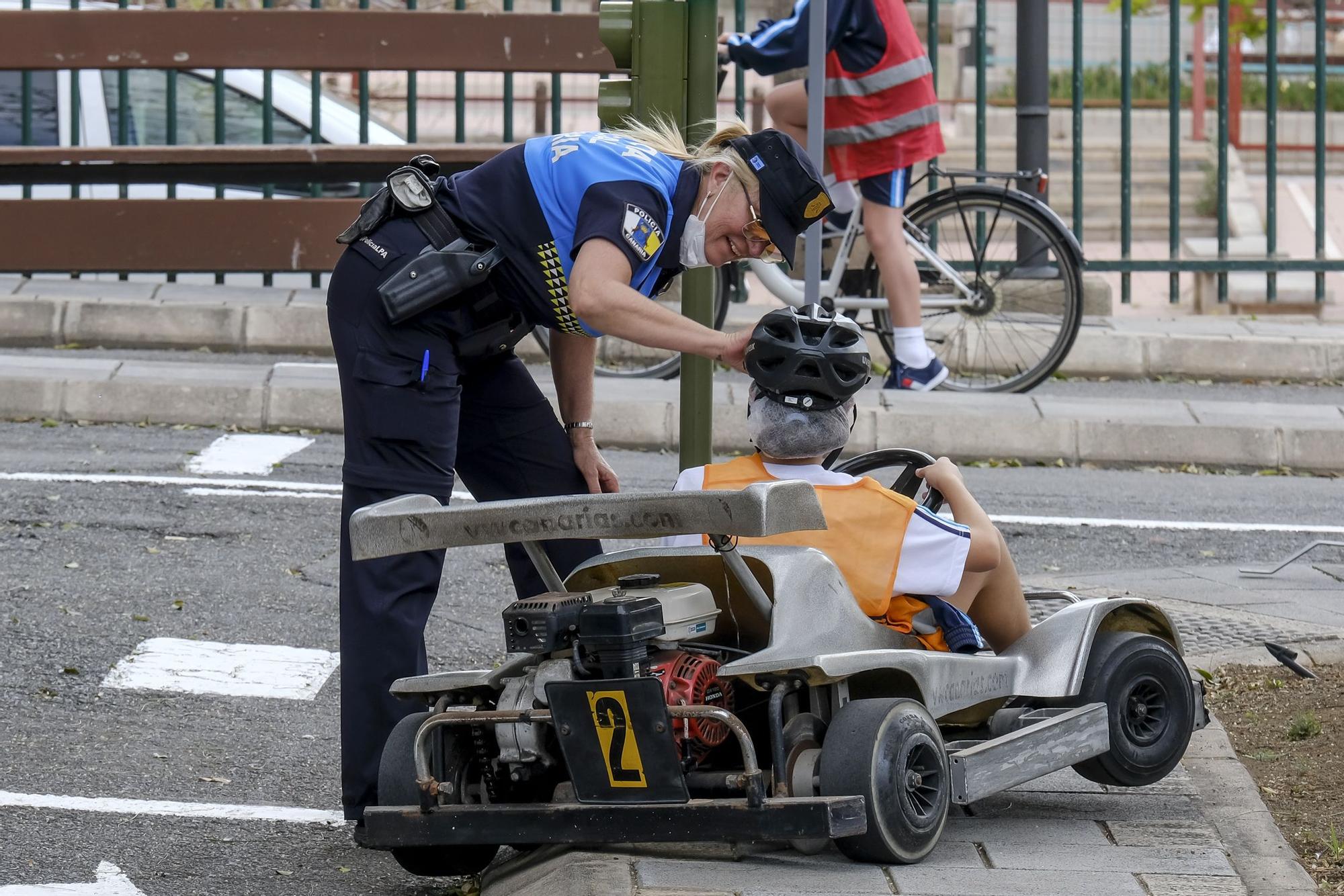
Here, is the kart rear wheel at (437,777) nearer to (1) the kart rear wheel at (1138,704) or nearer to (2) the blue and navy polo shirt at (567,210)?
(2) the blue and navy polo shirt at (567,210)

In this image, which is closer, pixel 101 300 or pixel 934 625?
pixel 934 625

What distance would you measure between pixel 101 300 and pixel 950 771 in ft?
25.2

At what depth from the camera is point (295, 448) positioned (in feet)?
27.4

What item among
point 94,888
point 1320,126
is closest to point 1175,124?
point 1320,126

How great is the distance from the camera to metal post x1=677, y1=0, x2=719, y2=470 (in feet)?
16.3

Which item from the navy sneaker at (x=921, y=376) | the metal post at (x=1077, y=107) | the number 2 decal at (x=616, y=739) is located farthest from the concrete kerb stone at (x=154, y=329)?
the number 2 decal at (x=616, y=739)

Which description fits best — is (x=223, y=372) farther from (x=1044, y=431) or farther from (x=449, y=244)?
(x=449, y=244)

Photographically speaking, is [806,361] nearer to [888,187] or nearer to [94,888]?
[94,888]

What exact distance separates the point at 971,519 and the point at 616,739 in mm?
988

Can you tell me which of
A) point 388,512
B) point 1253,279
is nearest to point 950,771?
point 388,512

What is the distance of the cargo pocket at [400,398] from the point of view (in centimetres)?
419

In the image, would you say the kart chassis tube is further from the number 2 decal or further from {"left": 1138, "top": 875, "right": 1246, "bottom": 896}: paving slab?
{"left": 1138, "top": 875, "right": 1246, "bottom": 896}: paving slab

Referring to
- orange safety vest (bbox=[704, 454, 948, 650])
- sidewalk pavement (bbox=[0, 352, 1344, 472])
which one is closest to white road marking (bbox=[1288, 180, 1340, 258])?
sidewalk pavement (bbox=[0, 352, 1344, 472])

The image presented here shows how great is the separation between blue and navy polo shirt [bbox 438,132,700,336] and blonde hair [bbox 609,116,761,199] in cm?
3
